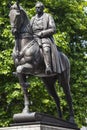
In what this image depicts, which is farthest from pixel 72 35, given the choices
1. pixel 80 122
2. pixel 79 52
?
pixel 80 122

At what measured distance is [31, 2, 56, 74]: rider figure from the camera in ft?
39.3

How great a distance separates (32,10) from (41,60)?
42.4 ft

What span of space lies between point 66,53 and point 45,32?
12.9 m

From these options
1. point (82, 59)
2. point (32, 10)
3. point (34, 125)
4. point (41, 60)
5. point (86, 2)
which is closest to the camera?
point (34, 125)

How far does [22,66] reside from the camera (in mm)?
11719

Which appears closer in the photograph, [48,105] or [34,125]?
[34,125]

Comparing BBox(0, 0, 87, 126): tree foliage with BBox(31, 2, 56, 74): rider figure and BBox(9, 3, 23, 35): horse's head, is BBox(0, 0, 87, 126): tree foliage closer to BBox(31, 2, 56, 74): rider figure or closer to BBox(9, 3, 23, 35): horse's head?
BBox(31, 2, 56, 74): rider figure

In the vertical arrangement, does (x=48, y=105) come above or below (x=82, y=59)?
below

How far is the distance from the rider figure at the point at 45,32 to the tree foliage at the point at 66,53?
33.4 feet

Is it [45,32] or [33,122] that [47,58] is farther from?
[33,122]

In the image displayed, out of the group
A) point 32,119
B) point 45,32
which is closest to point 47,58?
point 45,32

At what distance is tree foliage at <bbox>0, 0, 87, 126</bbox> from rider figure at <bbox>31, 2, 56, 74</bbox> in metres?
10.2

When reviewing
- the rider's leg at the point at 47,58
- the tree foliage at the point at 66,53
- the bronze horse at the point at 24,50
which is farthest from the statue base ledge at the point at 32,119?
the tree foliage at the point at 66,53

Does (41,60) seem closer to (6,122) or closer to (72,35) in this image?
(6,122)
